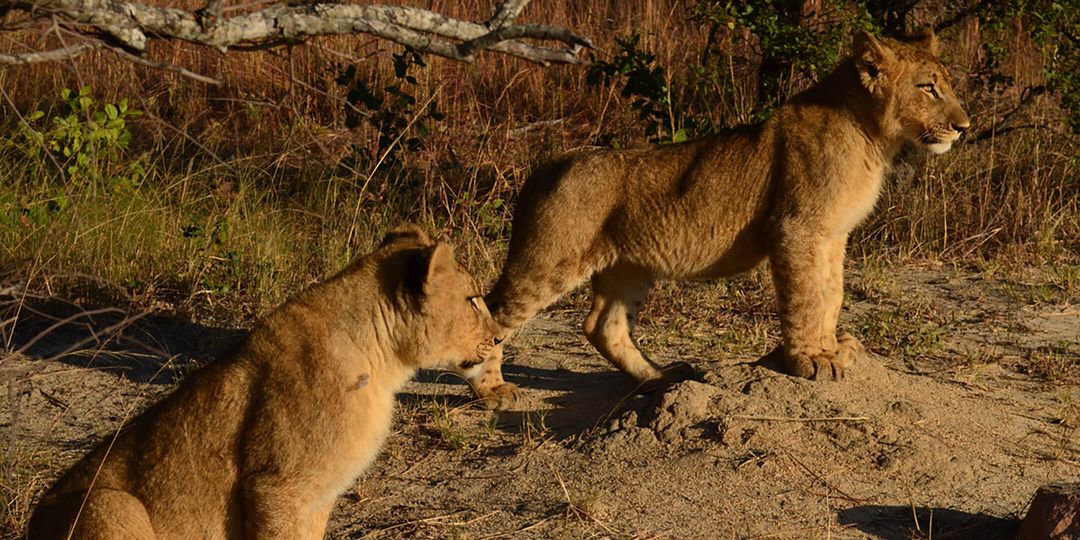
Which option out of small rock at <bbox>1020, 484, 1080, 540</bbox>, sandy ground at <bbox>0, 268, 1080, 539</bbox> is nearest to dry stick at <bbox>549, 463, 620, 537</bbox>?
sandy ground at <bbox>0, 268, 1080, 539</bbox>

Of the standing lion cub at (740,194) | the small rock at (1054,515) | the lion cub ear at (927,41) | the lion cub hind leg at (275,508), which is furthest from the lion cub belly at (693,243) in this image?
the lion cub hind leg at (275,508)

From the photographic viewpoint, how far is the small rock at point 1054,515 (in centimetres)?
482

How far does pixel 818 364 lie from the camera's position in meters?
6.64

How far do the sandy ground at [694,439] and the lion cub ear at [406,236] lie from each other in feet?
3.38

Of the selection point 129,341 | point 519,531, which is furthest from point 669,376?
point 129,341

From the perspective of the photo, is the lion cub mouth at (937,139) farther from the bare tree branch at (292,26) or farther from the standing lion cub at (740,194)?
the bare tree branch at (292,26)

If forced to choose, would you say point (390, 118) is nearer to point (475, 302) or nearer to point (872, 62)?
point (872, 62)

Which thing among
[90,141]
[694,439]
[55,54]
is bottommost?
[694,439]

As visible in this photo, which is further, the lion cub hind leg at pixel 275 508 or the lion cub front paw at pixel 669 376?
the lion cub front paw at pixel 669 376

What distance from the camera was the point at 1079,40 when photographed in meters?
9.61

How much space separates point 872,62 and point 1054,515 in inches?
113

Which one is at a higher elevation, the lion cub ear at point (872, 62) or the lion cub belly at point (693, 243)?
the lion cub ear at point (872, 62)

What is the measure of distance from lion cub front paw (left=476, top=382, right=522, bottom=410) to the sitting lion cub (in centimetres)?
181

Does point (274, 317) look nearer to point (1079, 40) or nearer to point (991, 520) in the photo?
point (991, 520)
